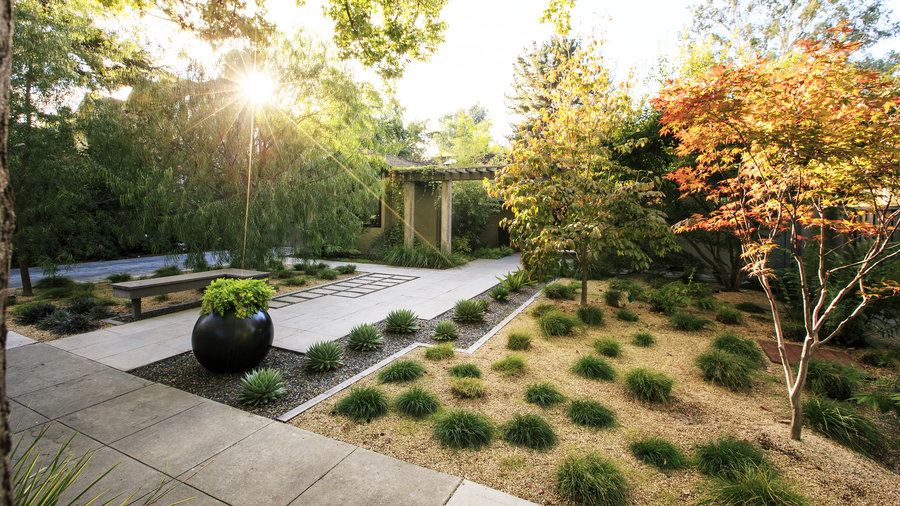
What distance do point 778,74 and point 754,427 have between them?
2.70 metres

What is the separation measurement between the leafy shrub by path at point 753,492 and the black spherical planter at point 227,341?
3870 mm

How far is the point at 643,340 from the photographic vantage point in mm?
4816

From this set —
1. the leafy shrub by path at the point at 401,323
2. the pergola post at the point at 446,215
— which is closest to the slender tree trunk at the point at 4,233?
the leafy shrub by path at the point at 401,323

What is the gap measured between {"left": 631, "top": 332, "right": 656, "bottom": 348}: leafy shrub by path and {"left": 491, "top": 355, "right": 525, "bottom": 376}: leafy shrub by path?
1801 mm

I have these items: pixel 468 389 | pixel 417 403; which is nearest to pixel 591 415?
pixel 468 389

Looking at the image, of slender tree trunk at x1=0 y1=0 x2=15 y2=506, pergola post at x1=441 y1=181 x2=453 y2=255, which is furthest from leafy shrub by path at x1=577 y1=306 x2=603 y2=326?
pergola post at x1=441 y1=181 x2=453 y2=255

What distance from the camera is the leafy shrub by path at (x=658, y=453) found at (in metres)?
2.43

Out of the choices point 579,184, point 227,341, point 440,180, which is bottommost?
point 227,341

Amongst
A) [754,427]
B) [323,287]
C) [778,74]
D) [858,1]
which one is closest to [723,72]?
[778,74]

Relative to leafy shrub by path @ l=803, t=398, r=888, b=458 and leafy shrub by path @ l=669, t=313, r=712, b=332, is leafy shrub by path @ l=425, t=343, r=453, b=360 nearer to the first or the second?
leafy shrub by path @ l=803, t=398, r=888, b=458

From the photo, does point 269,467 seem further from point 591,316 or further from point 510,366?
point 591,316

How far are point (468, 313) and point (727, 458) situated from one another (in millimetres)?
3744

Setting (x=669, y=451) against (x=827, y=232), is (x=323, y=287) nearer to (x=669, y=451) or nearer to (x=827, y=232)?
(x=669, y=451)

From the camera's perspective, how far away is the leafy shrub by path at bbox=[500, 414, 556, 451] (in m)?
2.65
